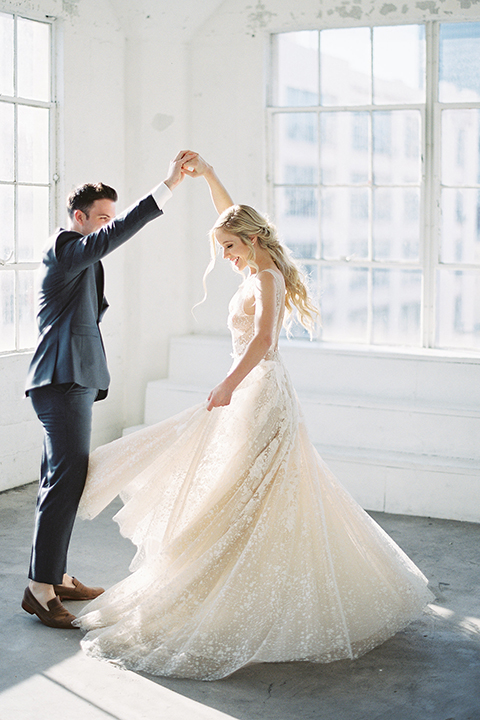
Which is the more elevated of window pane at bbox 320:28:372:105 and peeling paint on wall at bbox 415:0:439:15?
peeling paint on wall at bbox 415:0:439:15

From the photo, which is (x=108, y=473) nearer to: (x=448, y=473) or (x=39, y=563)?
(x=39, y=563)

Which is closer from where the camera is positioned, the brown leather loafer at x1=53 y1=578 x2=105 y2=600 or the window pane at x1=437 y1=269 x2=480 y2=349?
the brown leather loafer at x1=53 y1=578 x2=105 y2=600

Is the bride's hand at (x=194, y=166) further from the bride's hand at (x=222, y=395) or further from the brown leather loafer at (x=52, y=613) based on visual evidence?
the brown leather loafer at (x=52, y=613)

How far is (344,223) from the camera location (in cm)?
604

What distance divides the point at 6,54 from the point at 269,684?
4024 mm

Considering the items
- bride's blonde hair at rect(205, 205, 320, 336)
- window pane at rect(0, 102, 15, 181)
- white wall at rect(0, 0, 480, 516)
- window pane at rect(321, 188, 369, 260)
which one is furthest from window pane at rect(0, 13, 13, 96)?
bride's blonde hair at rect(205, 205, 320, 336)

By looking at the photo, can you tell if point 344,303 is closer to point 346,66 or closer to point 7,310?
point 346,66

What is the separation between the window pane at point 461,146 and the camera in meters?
5.63

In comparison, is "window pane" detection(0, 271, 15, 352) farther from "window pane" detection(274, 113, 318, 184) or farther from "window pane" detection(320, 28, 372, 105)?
"window pane" detection(320, 28, 372, 105)

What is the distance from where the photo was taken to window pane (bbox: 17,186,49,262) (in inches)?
211

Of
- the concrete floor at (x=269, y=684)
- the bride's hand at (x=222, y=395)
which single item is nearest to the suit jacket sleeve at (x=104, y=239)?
the bride's hand at (x=222, y=395)

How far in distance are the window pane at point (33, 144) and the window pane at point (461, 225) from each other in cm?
266

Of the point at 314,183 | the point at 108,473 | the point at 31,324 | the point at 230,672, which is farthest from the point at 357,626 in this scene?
the point at 314,183

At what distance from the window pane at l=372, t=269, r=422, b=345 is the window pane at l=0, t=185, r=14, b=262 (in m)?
2.47
